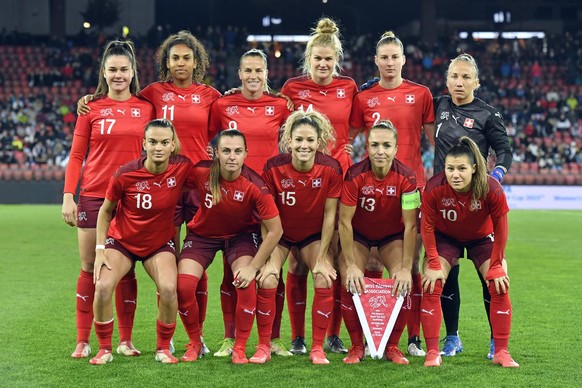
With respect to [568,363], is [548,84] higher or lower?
higher

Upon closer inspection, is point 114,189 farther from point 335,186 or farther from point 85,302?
point 335,186

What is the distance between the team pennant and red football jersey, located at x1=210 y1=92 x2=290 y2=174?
116cm

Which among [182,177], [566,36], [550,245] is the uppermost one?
[566,36]

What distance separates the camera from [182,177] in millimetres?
5711

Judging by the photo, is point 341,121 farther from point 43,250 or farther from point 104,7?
point 104,7

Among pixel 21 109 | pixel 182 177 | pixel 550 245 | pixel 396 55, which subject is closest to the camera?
pixel 182 177

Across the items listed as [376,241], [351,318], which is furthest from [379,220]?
[351,318]

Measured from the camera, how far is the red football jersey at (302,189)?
5.78 meters

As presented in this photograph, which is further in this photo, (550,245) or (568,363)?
(550,245)

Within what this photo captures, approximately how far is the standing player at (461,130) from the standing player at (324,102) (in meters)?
0.68

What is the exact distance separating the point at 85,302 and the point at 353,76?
25.2m

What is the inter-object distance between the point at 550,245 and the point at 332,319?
860 cm

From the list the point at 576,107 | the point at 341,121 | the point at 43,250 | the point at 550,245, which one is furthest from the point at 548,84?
the point at 341,121

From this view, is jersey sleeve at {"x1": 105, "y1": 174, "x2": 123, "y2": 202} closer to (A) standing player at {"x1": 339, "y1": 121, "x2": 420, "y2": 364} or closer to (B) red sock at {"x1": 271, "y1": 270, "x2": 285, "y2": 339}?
(B) red sock at {"x1": 271, "y1": 270, "x2": 285, "y2": 339}
